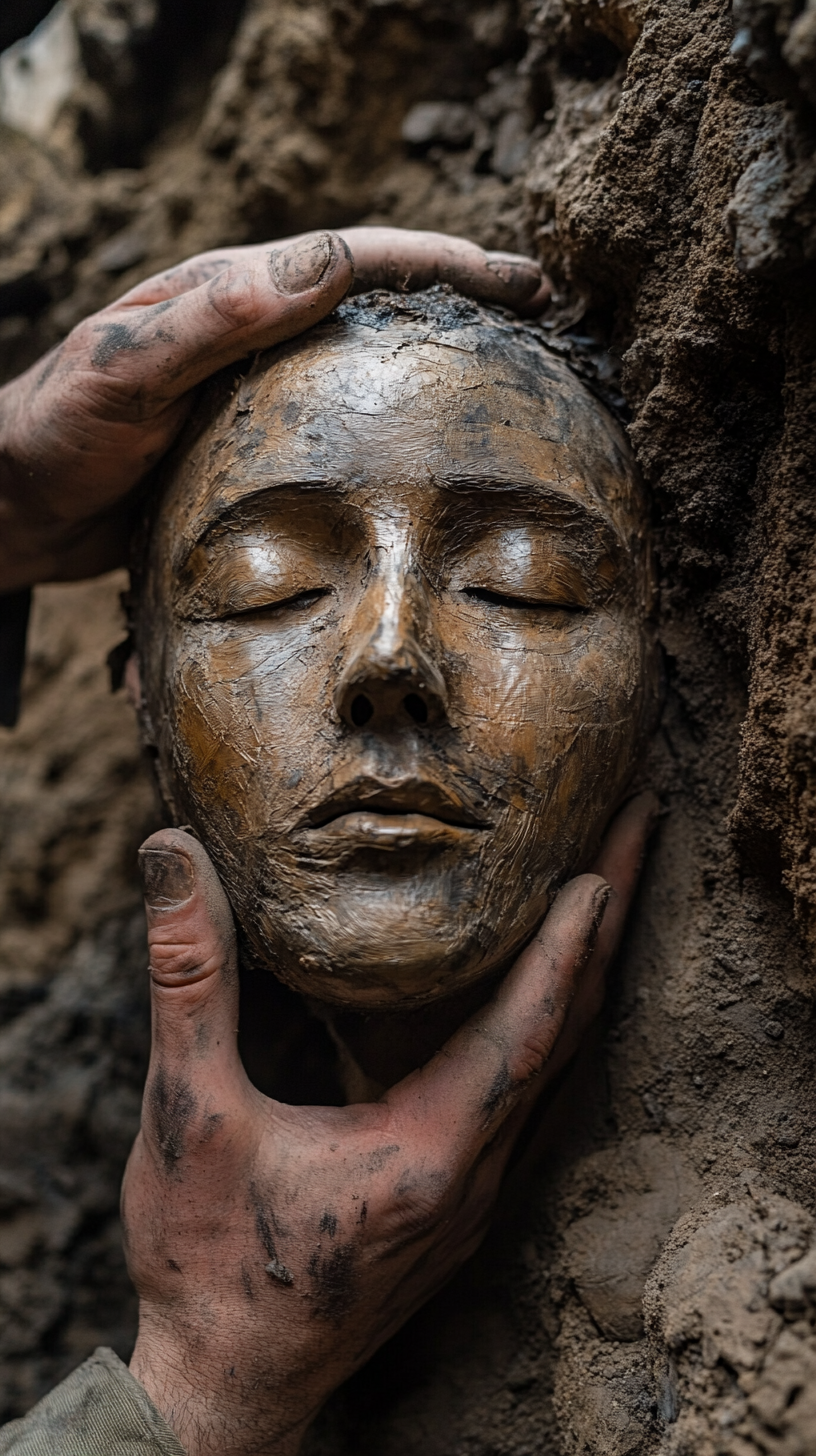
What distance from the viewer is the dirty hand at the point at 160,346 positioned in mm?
1500

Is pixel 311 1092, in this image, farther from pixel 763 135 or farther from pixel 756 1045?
pixel 763 135

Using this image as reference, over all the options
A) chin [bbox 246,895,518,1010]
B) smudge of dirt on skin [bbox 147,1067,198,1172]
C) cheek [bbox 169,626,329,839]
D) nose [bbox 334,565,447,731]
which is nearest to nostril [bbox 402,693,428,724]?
nose [bbox 334,565,447,731]

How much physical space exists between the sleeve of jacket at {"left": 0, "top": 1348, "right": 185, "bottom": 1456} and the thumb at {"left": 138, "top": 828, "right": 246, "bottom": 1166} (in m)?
0.29

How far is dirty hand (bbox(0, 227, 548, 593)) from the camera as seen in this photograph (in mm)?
1500

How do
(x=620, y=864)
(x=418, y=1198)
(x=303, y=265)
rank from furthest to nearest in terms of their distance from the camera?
(x=620, y=864)
(x=303, y=265)
(x=418, y=1198)

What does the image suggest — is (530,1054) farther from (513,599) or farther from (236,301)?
(236,301)

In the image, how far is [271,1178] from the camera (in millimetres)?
1392

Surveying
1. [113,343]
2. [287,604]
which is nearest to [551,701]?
[287,604]

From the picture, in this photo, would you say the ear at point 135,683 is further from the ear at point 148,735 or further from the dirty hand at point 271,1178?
the dirty hand at point 271,1178

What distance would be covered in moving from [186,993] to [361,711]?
43cm

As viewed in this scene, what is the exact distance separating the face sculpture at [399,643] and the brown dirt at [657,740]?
18 cm

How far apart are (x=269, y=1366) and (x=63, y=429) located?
1.28 metres

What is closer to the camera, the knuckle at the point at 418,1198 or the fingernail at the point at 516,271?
the knuckle at the point at 418,1198

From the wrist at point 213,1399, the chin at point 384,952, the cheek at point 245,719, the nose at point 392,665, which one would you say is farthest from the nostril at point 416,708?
the wrist at point 213,1399
